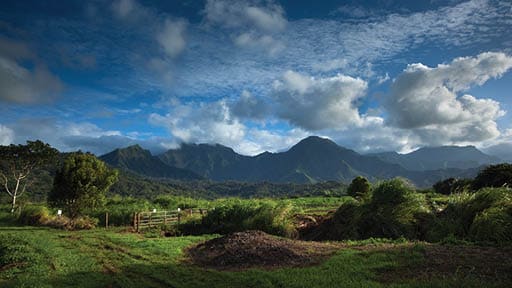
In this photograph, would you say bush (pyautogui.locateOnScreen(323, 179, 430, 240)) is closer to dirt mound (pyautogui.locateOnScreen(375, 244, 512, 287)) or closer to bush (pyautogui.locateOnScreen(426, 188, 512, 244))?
bush (pyautogui.locateOnScreen(426, 188, 512, 244))

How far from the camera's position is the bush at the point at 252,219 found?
75.2 ft

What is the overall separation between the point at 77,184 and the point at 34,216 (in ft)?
27.5

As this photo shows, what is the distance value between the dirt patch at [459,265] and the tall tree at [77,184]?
2844 centimetres

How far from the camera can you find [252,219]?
24594mm

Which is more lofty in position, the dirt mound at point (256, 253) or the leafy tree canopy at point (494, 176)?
the leafy tree canopy at point (494, 176)

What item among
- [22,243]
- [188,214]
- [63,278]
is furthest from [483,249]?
[188,214]

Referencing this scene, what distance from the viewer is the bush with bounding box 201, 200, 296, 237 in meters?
22.9

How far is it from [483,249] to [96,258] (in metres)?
15.2

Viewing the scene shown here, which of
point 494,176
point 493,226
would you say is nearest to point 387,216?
point 493,226

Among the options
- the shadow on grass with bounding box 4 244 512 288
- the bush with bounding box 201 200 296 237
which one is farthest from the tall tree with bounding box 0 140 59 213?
the shadow on grass with bounding box 4 244 512 288

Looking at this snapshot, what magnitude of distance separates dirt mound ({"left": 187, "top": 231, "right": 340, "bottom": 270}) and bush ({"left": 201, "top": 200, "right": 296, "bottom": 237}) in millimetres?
5291

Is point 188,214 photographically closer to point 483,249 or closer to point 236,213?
point 236,213

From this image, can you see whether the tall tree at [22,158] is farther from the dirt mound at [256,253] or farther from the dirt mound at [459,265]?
the dirt mound at [459,265]

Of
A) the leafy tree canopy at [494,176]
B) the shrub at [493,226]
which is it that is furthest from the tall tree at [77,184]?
the leafy tree canopy at [494,176]
